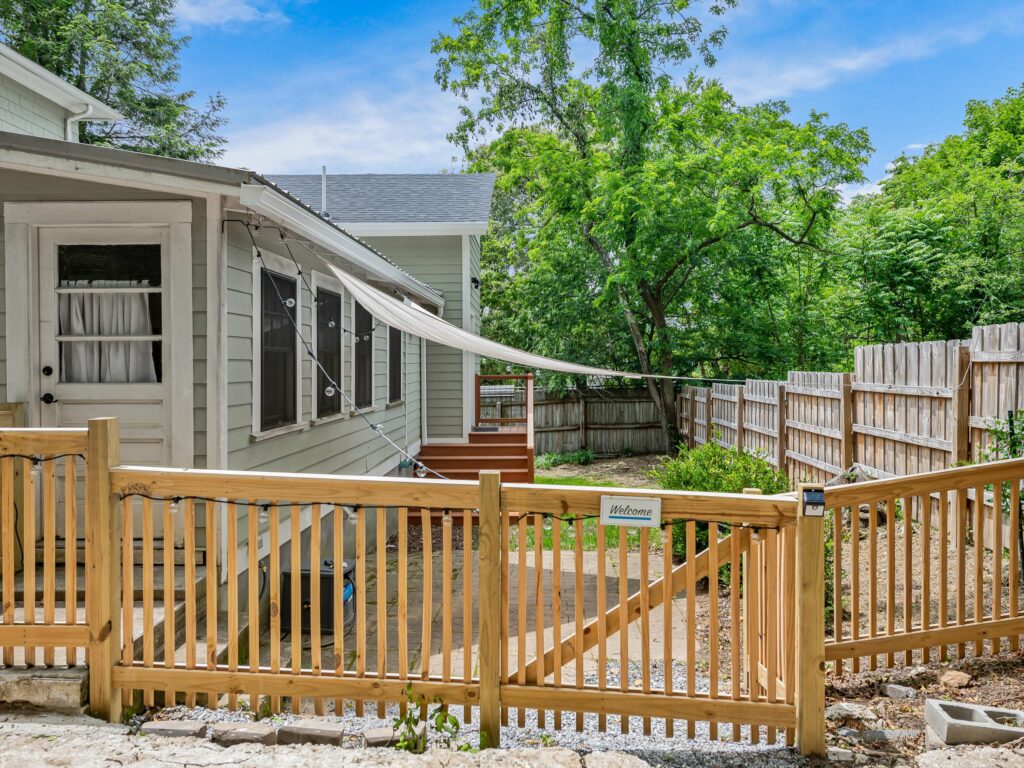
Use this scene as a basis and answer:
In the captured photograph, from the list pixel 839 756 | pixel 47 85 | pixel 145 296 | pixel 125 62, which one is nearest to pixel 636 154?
pixel 47 85

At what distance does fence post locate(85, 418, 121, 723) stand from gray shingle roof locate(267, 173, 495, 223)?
950 centimetres

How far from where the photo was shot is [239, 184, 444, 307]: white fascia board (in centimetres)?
435

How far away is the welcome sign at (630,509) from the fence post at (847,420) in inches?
239

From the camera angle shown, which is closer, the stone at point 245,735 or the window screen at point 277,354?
the stone at point 245,735

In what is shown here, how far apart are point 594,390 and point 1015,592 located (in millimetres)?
13328

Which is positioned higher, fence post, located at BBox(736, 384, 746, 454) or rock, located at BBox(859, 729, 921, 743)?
fence post, located at BBox(736, 384, 746, 454)

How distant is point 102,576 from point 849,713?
10.5 ft

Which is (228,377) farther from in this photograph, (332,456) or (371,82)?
(371,82)

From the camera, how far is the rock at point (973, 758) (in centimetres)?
273

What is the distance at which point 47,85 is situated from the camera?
363 inches

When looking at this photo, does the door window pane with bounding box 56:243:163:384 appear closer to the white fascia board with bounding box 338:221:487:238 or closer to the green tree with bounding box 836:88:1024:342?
the white fascia board with bounding box 338:221:487:238

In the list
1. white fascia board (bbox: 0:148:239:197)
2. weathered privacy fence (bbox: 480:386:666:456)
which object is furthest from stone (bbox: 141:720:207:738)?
weathered privacy fence (bbox: 480:386:666:456)

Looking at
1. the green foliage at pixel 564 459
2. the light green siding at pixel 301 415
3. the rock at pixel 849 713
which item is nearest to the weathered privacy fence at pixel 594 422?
the green foliage at pixel 564 459

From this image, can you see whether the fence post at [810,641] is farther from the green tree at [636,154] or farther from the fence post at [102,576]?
the green tree at [636,154]
